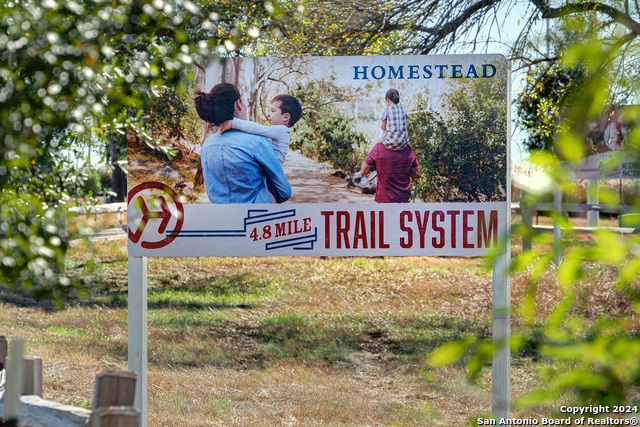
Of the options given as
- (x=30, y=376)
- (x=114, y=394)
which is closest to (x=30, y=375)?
(x=30, y=376)

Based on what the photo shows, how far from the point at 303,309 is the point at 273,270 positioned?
387 centimetres

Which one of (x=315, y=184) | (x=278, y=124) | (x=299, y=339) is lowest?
(x=299, y=339)

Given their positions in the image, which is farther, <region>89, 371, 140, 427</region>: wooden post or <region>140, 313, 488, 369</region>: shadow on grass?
<region>140, 313, 488, 369</region>: shadow on grass

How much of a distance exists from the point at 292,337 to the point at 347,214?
5324 mm

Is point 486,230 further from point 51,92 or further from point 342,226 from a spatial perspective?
point 51,92

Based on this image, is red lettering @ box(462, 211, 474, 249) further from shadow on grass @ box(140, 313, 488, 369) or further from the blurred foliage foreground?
shadow on grass @ box(140, 313, 488, 369)

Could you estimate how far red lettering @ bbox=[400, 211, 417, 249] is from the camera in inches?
165

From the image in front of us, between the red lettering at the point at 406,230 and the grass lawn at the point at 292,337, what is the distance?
0.74 m

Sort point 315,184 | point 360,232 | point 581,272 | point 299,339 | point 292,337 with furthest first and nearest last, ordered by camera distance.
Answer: point 292,337 → point 299,339 → point 315,184 → point 360,232 → point 581,272

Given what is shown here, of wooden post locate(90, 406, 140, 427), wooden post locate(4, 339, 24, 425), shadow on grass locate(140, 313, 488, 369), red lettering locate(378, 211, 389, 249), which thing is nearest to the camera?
wooden post locate(4, 339, 24, 425)

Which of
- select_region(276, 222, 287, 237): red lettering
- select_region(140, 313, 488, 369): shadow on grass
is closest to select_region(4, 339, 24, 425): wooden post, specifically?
select_region(276, 222, 287, 237): red lettering

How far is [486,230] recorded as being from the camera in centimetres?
422

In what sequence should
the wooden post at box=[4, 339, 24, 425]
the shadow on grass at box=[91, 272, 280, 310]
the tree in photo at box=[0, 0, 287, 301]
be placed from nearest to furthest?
1. the wooden post at box=[4, 339, 24, 425]
2. the tree in photo at box=[0, 0, 287, 301]
3. the shadow on grass at box=[91, 272, 280, 310]

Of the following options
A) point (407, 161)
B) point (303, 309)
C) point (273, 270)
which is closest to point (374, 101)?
point (407, 161)
